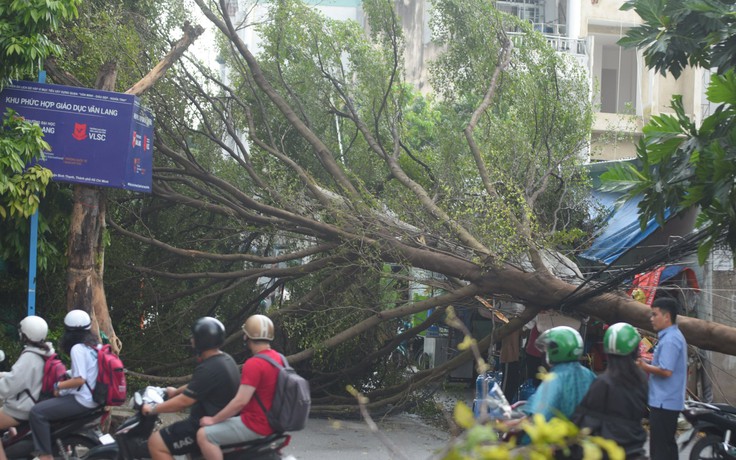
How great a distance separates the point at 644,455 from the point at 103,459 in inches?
142

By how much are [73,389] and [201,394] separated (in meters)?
1.46

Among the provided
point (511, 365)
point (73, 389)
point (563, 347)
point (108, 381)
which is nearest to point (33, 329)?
point (73, 389)

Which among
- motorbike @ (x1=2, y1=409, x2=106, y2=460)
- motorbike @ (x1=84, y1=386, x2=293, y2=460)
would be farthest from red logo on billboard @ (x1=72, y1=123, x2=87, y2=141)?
motorbike @ (x1=84, y1=386, x2=293, y2=460)

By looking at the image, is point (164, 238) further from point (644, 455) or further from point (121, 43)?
point (644, 455)

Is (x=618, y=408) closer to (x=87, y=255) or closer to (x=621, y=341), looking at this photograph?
(x=621, y=341)

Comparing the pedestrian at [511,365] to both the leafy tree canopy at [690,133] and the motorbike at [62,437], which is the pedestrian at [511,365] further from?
the motorbike at [62,437]

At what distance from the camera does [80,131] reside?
951 cm

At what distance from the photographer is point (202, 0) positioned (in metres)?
12.5

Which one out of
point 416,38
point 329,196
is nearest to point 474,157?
point 329,196

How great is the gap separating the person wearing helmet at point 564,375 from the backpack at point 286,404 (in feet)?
4.47

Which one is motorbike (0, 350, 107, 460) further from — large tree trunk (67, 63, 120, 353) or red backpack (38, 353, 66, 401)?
large tree trunk (67, 63, 120, 353)

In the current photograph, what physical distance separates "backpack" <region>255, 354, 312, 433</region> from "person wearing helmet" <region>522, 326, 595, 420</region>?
53.7 inches

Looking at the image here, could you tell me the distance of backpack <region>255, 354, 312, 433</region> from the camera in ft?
17.9

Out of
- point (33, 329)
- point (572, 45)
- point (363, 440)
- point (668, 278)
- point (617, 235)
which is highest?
point (572, 45)
